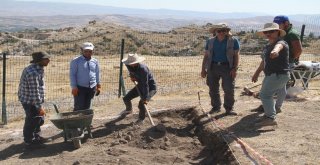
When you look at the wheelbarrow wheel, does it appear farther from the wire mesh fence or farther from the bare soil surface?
the wire mesh fence

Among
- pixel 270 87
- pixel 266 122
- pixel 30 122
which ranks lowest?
pixel 30 122

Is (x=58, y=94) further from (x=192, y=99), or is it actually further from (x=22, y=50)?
(x=22, y=50)

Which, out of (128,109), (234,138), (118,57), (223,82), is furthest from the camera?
(118,57)

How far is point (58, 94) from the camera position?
17.3m

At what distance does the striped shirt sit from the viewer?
7.94 meters

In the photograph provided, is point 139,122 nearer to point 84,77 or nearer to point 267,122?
point 84,77

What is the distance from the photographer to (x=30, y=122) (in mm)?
8273

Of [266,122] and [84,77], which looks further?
[84,77]

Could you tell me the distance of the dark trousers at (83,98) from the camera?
868 centimetres

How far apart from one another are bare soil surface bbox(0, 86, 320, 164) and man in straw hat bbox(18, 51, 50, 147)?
47cm

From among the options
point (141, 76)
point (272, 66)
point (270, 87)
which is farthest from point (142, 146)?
point (272, 66)

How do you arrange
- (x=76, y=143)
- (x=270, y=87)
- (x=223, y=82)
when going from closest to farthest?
(x=270, y=87) → (x=76, y=143) → (x=223, y=82)

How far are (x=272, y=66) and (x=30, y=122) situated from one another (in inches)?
163

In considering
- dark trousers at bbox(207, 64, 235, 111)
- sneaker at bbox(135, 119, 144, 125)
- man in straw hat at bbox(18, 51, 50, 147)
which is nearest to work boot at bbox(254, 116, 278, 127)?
dark trousers at bbox(207, 64, 235, 111)
